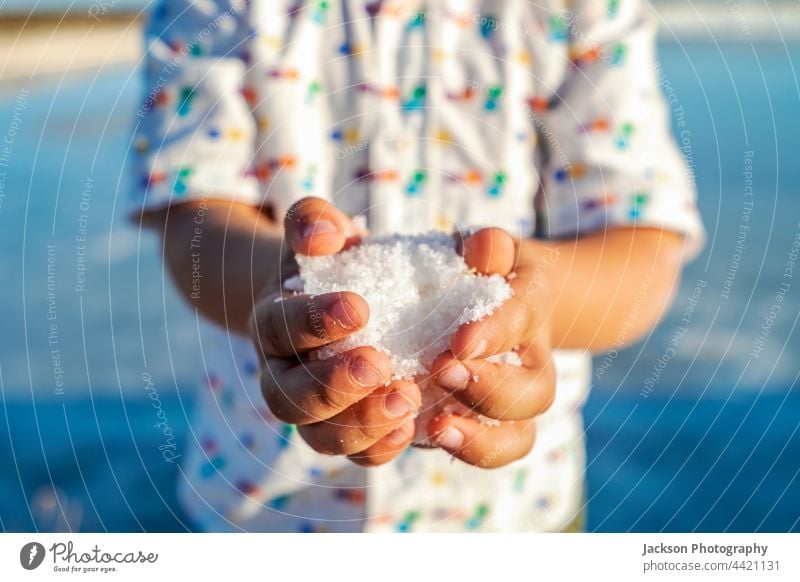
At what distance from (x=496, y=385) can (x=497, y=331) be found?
0.03 m

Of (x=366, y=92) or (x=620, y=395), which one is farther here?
(x=620, y=395)

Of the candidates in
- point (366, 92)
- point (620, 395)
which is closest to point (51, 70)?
point (620, 395)

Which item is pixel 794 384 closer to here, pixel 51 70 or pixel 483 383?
pixel 483 383

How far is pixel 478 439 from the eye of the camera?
44 centimetres

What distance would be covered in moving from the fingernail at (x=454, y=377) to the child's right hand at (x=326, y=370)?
1cm

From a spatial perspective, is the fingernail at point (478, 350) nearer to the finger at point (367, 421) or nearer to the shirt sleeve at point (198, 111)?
the finger at point (367, 421)

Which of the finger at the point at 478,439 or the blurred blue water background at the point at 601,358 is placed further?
the blurred blue water background at the point at 601,358

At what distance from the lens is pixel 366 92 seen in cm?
56

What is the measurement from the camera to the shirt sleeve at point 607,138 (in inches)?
21.7

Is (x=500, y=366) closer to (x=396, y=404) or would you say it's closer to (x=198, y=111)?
(x=396, y=404)
